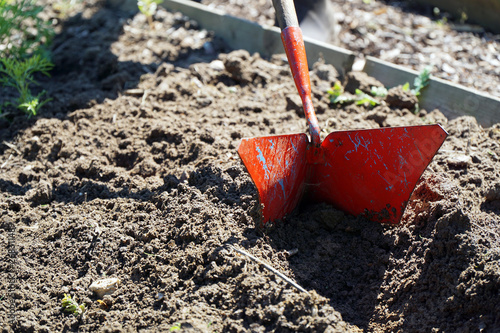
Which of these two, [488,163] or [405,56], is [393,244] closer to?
[488,163]

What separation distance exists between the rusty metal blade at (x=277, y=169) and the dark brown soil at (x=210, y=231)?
4.1 inches

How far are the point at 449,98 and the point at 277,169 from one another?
69.5 inches

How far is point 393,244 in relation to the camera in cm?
Answer: 241

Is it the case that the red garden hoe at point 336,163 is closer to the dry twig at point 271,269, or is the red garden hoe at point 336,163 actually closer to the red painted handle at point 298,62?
the red painted handle at point 298,62

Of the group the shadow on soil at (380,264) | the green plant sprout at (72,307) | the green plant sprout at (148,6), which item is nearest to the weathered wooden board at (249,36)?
the green plant sprout at (148,6)

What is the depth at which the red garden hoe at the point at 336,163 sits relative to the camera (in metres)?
2.32

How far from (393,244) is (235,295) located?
2.98ft

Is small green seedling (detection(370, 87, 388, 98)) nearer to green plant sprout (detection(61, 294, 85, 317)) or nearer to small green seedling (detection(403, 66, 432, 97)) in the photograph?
small green seedling (detection(403, 66, 432, 97))

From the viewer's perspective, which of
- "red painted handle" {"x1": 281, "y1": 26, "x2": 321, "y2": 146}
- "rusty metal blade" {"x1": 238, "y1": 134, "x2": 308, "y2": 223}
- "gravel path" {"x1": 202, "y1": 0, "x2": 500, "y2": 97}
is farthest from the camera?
"gravel path" {"x1": 202, "y1": 0, "x2": 500, "y2": 97}

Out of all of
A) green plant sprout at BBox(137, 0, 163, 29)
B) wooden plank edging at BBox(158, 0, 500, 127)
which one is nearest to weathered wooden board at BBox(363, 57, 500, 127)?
wooden plank edging at BBox(158, 0, 500, 127)

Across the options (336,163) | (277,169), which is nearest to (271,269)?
(277,169)

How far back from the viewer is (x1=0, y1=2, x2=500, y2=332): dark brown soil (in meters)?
2.07

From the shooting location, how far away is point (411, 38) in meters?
4.55

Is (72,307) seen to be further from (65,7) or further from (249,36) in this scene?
(65,7)
